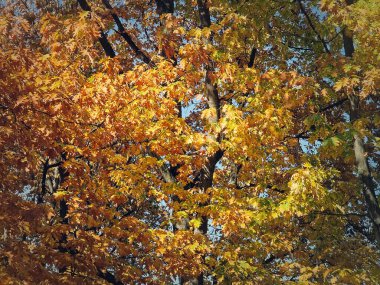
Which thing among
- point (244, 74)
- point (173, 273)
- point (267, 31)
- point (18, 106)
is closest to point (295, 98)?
point (244, 74)

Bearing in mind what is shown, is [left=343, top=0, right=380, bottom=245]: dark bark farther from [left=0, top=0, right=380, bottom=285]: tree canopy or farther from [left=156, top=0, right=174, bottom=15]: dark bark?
[left=156, top=0, right=174, bottom=15]: dark bark

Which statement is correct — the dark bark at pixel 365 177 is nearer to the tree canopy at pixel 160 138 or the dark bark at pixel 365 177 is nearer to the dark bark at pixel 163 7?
the tree canopy at pixel 160 138

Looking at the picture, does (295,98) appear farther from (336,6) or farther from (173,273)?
(173,273)

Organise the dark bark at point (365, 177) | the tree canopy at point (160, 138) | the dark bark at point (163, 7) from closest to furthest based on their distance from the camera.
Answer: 1. the tree canopy at point (160, 138)
2. the dark bark at point (365, 177)
3. the dark bark at point (163, 7)

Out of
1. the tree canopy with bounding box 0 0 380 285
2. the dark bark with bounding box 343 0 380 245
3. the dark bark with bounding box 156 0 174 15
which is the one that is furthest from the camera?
the dark bark with bounding box 156 0 174 15

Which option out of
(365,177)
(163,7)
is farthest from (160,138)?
(163,7)

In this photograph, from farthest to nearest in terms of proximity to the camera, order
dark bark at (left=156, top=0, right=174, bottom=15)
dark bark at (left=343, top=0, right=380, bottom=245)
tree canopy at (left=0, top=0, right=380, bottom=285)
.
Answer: dark bark at (left=156, top=0, right=174, bottom=15)
dark bark at (left=343, top=0, right=380, bottom=245)
tree canopy at (left=0, top=0, right=380, bottom=285)

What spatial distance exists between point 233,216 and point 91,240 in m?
3.69

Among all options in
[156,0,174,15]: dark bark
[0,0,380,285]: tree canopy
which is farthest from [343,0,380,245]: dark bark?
[156,0,174,15]: dark bark

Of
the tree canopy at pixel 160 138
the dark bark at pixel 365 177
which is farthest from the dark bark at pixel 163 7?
the dark bark at pixel 365 177

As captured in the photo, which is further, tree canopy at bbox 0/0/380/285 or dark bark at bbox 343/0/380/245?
dark bark at bbox 343/0/380/245

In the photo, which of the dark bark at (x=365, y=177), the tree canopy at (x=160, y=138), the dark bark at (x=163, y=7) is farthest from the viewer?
the dark bark at (x=163, y=7)

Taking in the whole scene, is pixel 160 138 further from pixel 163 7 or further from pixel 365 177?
pixel 163 7

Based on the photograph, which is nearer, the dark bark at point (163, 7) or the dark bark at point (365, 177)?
the dark bark at point (365, 177)
